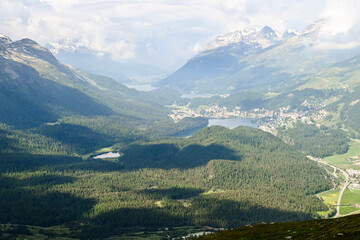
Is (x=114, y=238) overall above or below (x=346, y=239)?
below

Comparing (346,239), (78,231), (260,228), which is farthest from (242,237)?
(78,231)

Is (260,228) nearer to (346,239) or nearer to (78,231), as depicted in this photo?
(346,239)

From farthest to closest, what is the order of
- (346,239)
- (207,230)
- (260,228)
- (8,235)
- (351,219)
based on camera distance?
(207,230)
(8,235)
(260,228)
(351,219)
(346,239)

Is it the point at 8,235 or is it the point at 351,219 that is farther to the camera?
the point at 8,235

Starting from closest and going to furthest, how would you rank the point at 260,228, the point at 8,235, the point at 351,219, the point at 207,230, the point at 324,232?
the point at 324,232 < the point at 351,219 < the point at 260,228 < the point at 8,235 < the point at 207,230

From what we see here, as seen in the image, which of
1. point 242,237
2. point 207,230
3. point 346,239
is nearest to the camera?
point 346,239

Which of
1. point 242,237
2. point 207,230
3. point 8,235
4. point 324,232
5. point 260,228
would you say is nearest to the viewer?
point 324,232

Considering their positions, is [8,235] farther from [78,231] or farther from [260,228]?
[260,228]

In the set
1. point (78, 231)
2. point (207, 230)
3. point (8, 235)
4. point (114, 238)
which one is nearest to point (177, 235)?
point (207, 230)

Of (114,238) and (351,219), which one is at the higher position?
(351,219)
